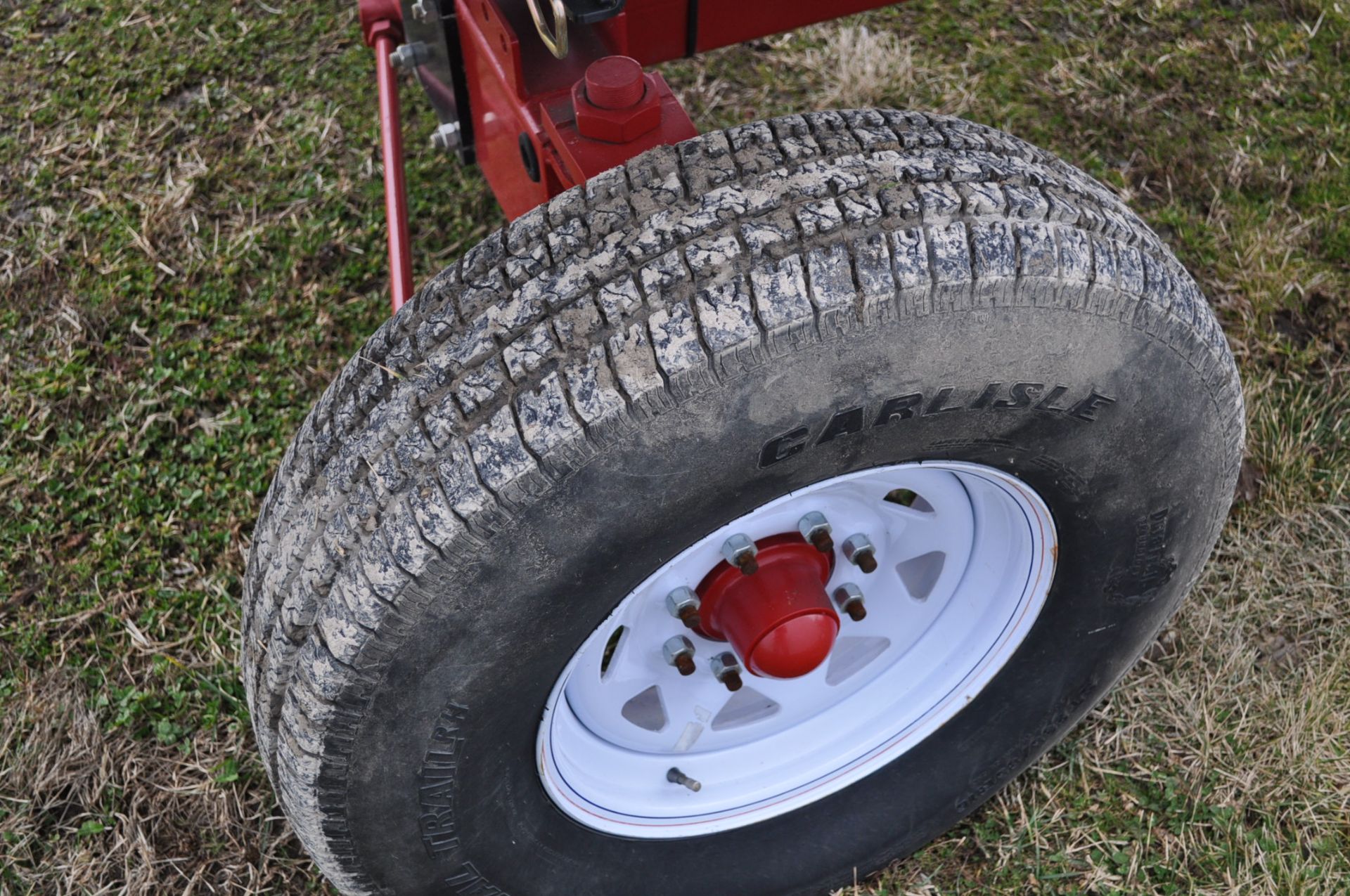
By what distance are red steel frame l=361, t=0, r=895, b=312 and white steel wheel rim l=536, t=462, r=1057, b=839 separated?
0.63 meters

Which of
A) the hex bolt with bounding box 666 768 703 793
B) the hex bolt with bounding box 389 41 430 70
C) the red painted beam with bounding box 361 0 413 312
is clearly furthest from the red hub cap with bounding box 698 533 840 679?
the hex bolt with bounding box 389 41 430 70

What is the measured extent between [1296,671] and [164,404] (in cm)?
261

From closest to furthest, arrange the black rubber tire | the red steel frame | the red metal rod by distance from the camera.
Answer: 1. the black rubber tire
2. the red steel frame
3. the red metal rod

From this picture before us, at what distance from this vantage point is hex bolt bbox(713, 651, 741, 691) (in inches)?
70.4

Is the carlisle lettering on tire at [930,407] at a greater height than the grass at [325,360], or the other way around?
the carlisle lettering on tire at [930,407]

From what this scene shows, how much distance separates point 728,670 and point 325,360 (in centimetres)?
150

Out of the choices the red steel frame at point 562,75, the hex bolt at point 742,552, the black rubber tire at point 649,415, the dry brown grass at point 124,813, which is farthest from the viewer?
the dry brown grass at point 124,813

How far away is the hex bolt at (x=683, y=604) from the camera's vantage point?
1669mm

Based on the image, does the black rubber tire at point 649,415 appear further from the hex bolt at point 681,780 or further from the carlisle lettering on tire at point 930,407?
the hex bolt at point 681,780

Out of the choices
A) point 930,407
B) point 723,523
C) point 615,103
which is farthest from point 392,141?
point 930,407

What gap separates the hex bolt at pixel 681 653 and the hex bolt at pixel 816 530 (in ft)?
0.85

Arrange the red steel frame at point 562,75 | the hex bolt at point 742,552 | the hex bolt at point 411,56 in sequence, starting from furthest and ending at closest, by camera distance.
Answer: the hex bolt at point 411,56 < the red steel frame at point 562,75 < the hex bolt at point 742,552

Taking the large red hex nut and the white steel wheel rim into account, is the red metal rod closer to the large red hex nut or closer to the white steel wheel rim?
the large red hex nut

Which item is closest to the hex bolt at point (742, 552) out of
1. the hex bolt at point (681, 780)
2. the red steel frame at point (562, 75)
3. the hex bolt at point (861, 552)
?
the hex bolt at point (861, 552)
